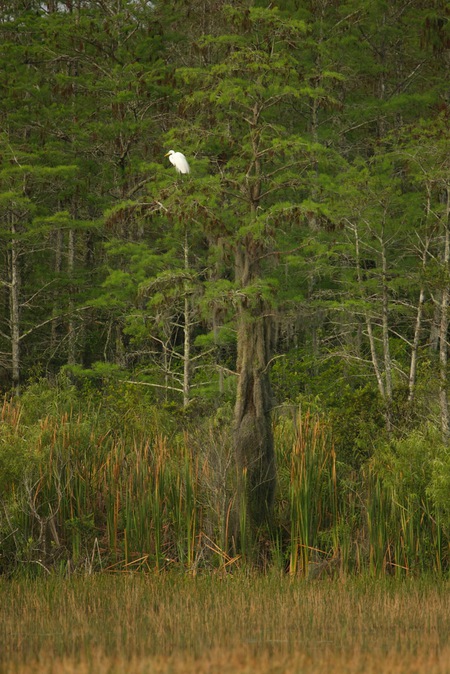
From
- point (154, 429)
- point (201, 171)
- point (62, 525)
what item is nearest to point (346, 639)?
point (62, 525)

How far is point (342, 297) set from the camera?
21.2m

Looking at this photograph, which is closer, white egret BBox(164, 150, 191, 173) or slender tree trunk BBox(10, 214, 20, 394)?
white egret BBox(164, 150, 191, 173)

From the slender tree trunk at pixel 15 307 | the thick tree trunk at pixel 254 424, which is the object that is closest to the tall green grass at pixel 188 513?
the thick tree trunk at pixel 254 424

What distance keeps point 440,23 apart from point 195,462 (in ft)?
52.1

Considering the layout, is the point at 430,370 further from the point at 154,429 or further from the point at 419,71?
the point at 419,71

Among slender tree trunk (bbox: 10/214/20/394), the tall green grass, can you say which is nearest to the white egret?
the tall green grass

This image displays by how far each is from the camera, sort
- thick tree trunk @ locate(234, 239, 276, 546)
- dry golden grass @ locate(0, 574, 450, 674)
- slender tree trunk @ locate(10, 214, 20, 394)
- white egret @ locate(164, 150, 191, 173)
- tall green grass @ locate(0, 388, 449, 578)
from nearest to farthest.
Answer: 1. dry golden grass @ locate(0, 574, 450, 674)
2. tall green grass @ locate(0, 388, 449, 578)
3. thick tree trunk @ locate(234, 239, 276, 546)
4. white egret @ locate(164, 150, 191, 173)
5. slender tree trunk @ locate(10, 214, 20, 394)

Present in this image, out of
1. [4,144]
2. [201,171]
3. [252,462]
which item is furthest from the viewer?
[4,144]

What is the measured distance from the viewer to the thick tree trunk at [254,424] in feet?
37.3

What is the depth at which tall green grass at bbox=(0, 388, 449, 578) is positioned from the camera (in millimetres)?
11047

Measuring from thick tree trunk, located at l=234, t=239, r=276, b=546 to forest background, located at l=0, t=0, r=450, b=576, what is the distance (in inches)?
1.0

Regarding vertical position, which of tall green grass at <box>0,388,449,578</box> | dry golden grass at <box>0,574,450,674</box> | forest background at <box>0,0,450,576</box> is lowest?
dry golden grass at <box>0,574,450,674</box>

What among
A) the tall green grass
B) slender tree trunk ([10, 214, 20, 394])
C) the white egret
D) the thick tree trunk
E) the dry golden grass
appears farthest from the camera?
slender tree trunk ([10, 214, 20, 394])

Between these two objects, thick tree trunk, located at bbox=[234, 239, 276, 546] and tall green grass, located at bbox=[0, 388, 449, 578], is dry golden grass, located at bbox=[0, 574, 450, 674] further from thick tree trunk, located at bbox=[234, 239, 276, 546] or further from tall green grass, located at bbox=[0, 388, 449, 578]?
thick tree trunk, located at bbox=[234, 239, 276, 546]
